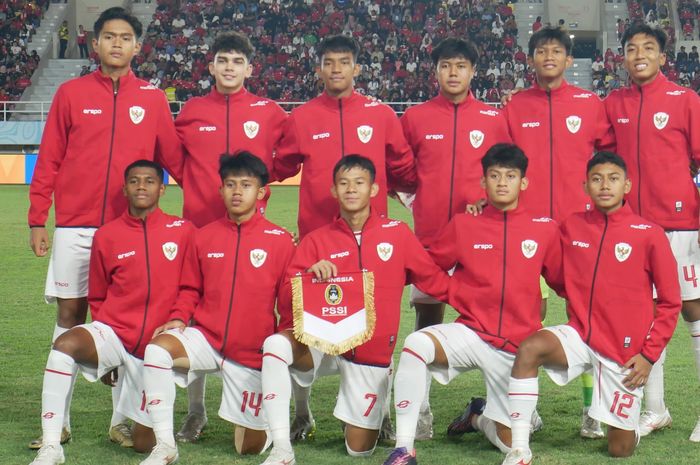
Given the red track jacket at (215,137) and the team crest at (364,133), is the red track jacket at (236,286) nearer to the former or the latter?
the red track jacket at (215,137)

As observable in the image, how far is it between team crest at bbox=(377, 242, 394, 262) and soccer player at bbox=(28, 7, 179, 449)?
148cm

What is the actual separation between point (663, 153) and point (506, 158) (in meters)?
1.07

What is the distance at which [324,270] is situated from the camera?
5.30 m

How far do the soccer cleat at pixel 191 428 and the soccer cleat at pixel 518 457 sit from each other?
1.75 m

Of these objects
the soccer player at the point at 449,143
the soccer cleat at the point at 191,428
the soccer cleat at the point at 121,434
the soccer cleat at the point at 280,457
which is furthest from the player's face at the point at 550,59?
the soccer cleat at the point at 121,434

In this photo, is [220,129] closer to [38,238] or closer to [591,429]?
[38,238]

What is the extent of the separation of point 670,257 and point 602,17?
31.0 meters

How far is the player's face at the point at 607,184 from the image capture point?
5.48m

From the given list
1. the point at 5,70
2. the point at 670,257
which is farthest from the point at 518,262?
the point at 5,70

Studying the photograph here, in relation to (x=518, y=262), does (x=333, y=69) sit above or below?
above

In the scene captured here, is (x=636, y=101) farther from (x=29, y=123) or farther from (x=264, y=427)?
(x=29, y=123)

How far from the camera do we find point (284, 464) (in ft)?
16.6

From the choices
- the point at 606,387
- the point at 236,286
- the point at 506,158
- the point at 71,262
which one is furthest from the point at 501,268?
the point at 71,262

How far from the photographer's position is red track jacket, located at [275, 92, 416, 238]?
6078mm
